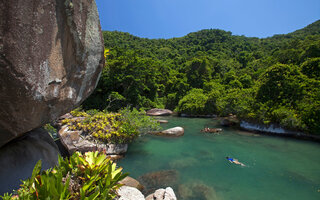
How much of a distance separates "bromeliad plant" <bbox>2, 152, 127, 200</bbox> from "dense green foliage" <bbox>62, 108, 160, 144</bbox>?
598cm

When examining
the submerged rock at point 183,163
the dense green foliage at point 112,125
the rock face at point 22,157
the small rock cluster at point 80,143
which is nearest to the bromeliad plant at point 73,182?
the rock face at point 22,157

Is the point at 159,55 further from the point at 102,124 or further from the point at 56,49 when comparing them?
the point at 56,49

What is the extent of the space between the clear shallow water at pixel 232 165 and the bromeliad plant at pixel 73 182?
4.25 metres

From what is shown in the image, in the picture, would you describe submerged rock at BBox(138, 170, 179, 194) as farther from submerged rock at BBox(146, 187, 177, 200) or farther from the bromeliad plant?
the bromeliad plant

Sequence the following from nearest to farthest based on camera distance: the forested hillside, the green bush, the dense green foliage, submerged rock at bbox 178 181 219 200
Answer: submerged rock at bbox 178 181 219 200 → the dense green foliage → the forested hillside → the green bush

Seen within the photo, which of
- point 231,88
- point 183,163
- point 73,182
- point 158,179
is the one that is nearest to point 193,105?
point 231,88

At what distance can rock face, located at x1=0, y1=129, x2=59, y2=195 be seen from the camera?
3592 millimetres

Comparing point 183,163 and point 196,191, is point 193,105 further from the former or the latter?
point 196,191

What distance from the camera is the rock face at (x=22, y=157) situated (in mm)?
3592

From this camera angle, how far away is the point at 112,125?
33.4 ft

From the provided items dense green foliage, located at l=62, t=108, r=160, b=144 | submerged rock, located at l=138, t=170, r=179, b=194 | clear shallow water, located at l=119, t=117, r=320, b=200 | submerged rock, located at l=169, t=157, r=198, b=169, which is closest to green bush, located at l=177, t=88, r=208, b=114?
clear shallow water, located at l=119, t=117, r=320, b=200

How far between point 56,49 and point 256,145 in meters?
14.5

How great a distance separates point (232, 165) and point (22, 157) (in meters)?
9.60

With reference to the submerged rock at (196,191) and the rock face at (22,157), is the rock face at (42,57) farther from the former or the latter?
the submerged rock at (196,191)
